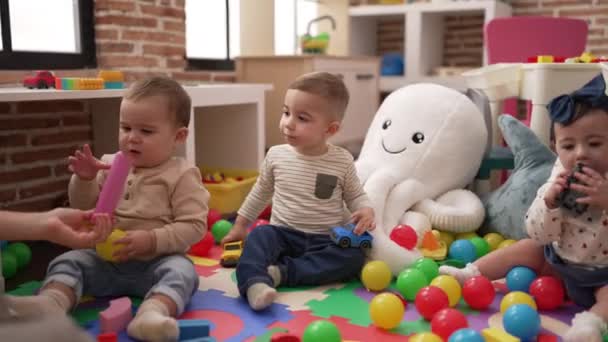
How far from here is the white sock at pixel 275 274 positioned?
155 centimetres

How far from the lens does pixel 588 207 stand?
1359mm

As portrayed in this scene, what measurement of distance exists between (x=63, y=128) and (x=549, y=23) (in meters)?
2.32

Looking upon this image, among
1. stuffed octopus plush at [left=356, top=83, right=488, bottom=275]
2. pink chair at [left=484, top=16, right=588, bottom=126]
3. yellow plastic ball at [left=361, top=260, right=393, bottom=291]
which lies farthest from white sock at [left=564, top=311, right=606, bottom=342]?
pink chair at [left=484, top=16, right=588, bottom=126]

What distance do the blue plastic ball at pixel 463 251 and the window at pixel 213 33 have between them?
229 centimetres

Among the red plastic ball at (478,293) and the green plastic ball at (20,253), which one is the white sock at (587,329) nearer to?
the red plastic ball at (478,293)

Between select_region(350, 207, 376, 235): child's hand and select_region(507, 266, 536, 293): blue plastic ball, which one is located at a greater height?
select_region(350, 207, 376, 235): child's hand

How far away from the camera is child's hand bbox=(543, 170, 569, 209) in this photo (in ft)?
4.24

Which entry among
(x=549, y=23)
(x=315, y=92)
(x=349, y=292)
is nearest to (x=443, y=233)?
(x=349, y=292)

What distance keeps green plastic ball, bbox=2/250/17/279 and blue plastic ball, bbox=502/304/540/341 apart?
4.41 ft

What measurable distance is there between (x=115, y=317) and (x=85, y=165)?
1.26 feet

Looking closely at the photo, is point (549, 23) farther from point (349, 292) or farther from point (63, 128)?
point (63, 128)

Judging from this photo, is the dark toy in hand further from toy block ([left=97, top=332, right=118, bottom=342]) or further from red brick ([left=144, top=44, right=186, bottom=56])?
red brick ([left=144, top=44, right=186, bottom=56])

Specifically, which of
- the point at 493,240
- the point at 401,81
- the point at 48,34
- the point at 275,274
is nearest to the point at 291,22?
the point at 401,81

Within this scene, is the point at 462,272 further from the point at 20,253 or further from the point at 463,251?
the point at 20,253
